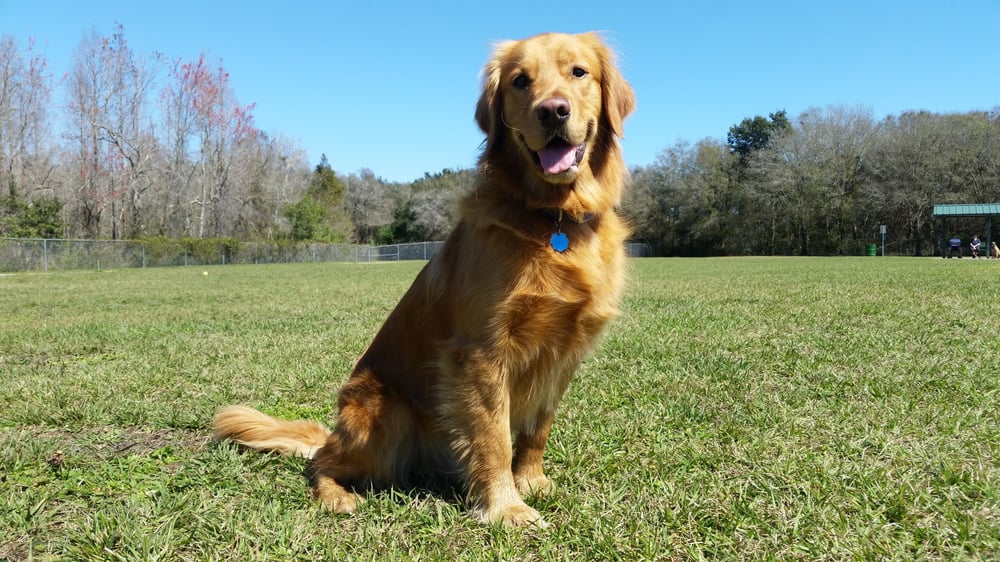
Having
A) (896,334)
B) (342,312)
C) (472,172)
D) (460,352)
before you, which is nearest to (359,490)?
(460,352)

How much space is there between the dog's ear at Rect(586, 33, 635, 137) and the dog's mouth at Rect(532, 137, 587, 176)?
439mm

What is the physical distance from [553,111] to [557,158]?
208 mm

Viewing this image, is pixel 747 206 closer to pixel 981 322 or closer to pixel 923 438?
pixel 981 322

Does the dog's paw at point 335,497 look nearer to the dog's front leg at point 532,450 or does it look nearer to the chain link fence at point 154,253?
the dog's front leg at point 532,450

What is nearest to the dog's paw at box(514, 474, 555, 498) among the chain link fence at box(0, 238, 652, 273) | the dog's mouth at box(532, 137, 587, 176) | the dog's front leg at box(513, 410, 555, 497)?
the dog's front leg at box(513, 410, 555, 497)

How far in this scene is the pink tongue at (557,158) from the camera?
254 centimetres

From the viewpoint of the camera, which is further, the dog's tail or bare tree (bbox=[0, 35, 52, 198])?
bare tree (bbox=[0, 35, 52, 198])

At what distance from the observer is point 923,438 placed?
292 cm

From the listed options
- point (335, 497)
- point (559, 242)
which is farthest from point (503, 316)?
point (335, 497)

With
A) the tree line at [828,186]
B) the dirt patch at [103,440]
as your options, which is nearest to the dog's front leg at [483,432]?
the dirt patch at [103,440]

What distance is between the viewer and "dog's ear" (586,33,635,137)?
9.73ft

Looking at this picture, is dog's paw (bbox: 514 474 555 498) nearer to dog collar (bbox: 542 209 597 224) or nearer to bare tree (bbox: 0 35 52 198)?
dog collar (bbox: 542 209 597 224)

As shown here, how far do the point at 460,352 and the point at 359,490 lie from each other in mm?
829

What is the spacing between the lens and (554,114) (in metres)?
2.50
